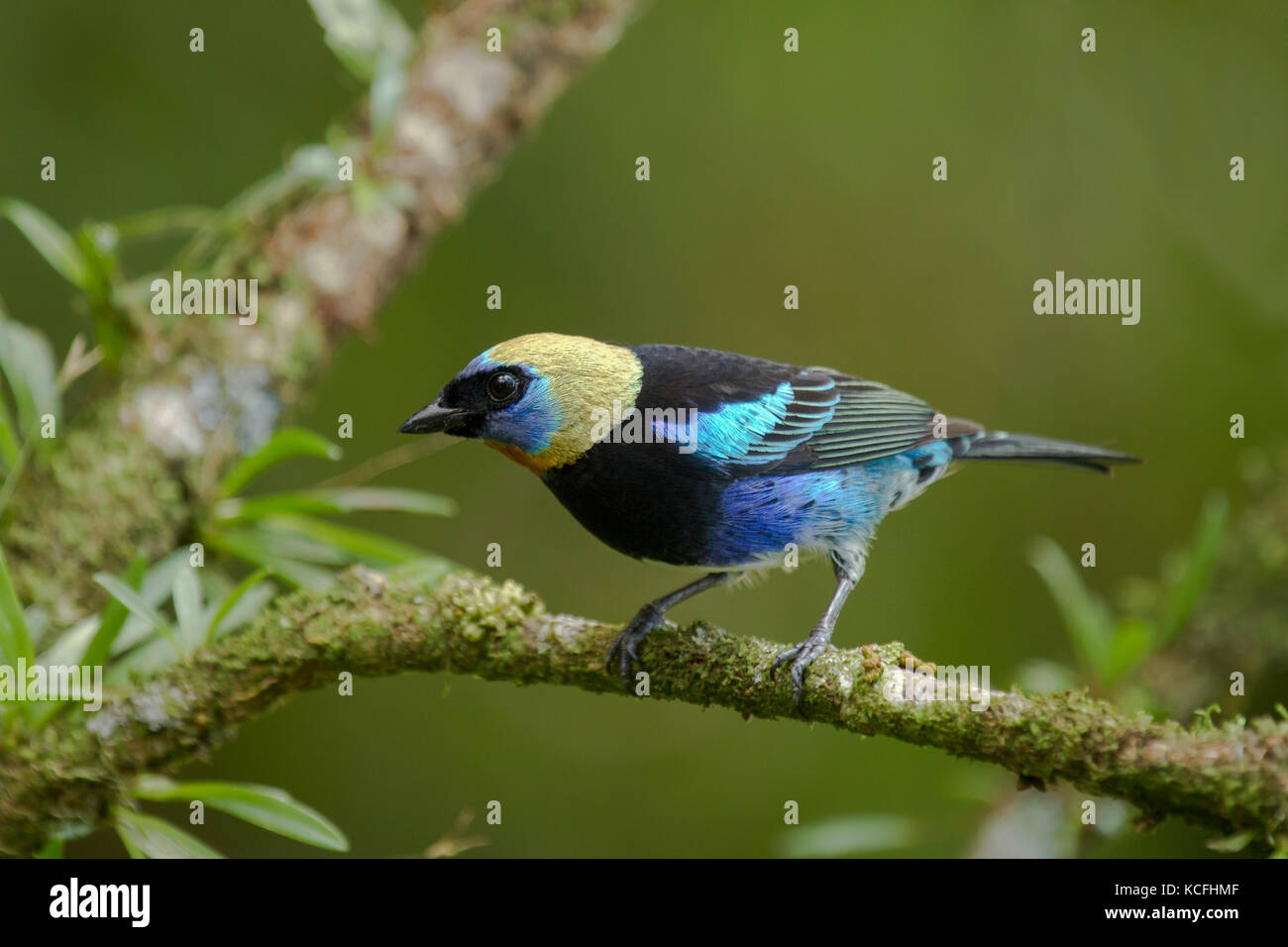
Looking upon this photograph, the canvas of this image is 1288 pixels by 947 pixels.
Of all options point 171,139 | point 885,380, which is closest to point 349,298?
point 171,139

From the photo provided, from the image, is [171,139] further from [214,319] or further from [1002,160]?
[1002,160]

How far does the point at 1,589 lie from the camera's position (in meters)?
2.93

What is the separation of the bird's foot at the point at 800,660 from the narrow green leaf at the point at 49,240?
2.67 metres

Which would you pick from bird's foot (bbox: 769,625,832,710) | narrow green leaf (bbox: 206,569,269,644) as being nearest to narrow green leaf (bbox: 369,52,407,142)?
narrow green leaf (bbox: 206,569,269,644)

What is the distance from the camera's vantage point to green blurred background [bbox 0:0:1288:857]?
6266 mm

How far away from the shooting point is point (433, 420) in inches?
132

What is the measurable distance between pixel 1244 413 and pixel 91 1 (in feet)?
22.5

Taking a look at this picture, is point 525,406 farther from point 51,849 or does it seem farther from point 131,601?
point 51,849

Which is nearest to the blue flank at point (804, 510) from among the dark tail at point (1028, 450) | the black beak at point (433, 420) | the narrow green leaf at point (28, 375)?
the dark tail at point (1028, 450)

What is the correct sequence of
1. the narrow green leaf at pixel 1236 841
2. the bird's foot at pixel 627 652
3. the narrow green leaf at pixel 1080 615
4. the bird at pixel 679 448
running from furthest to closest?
the narrow green leaf at pixel 1080 615, the bird at pixel 679 448, the bird's foot at pixel 627 652, the narrow green leaf at pixel 1236 841

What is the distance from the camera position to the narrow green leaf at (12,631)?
2.94 m

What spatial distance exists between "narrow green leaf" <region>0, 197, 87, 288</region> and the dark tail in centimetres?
312

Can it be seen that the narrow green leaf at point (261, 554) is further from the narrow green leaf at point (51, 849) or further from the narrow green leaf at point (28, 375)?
the narrow green leaf at point (51, 849)

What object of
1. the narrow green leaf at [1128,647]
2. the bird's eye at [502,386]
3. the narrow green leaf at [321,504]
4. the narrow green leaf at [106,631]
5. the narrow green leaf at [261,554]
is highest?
the bird's eye at [502,386]
